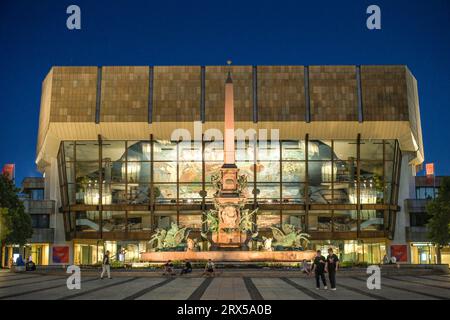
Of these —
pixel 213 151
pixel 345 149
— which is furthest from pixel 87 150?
pixel 345 149

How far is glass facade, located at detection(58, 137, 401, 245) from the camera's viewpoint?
74.2 m

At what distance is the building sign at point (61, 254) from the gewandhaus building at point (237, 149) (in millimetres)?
757

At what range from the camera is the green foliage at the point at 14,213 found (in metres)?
58.5

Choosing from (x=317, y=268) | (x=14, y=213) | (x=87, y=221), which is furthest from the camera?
(x=87, y=221)

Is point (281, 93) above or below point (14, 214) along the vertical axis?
above

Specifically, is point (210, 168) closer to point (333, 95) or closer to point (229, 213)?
point (333, 95)

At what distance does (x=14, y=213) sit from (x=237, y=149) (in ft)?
87.5

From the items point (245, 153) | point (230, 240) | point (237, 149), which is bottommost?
point (230, 240)

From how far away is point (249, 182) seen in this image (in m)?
75.1

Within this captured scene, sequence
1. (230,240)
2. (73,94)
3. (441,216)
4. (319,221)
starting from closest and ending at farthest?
(230,240) < (441,216) < (73,94) < (319,221)

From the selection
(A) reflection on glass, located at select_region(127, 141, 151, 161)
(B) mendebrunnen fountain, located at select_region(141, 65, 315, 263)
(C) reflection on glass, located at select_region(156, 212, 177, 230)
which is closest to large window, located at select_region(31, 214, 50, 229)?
(A) reflection on glass, located at select_region(127, 141, 151, 161)

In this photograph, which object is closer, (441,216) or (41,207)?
(441,216)
